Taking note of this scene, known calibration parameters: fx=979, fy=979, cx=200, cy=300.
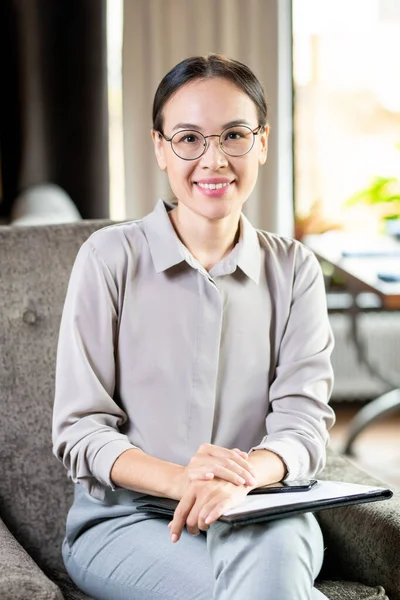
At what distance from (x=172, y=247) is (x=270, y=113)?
2.55m

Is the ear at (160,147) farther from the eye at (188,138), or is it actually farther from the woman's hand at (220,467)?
the woman's hand at (220,467)

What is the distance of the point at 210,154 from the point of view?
58.2 inches

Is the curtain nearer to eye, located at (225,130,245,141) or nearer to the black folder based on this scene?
eye, located at (225,130,245,141)

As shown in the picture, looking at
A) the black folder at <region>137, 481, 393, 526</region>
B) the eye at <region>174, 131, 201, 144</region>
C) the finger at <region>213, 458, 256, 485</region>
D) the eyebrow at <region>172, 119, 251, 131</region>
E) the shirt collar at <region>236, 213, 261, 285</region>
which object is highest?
the eyebrow at <region>172, 119, 251, 131</region>

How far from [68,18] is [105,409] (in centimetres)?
325

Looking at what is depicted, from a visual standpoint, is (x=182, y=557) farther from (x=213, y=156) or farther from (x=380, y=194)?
(x=380, y=194)

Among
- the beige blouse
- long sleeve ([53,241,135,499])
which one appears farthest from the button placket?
long sleeve ([53,241,135,499])

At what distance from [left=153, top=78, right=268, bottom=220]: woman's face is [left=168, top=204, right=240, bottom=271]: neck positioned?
31mm

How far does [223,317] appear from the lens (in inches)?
61.3

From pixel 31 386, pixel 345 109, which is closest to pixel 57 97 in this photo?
pixel 345 109

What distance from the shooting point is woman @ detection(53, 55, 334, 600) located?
56.7 inches

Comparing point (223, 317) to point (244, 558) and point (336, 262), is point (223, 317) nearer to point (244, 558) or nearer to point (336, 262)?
point (244, 558)

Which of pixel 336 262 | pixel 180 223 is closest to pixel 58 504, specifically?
pixel 180 223

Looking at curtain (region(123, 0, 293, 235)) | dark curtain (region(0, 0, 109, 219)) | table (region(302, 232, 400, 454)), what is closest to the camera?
table (region(302, 232, 400, 454))
